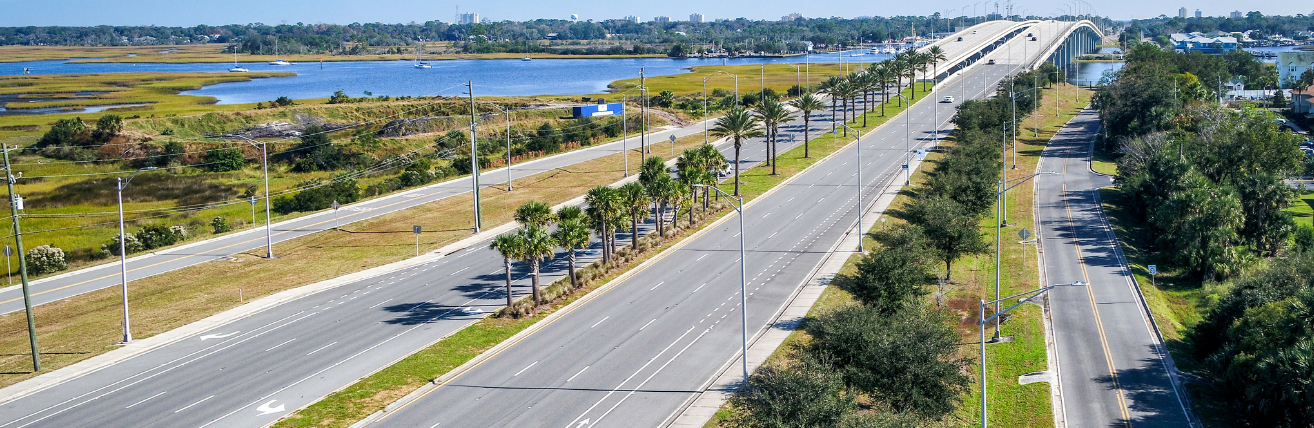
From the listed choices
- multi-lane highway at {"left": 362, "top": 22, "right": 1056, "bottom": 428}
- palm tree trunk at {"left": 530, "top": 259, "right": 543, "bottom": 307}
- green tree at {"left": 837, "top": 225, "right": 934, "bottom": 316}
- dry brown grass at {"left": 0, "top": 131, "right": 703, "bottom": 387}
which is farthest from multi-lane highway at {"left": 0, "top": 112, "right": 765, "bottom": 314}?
green tree at {"left": 837, "top": 225, "right": 934, "bottom": 316}

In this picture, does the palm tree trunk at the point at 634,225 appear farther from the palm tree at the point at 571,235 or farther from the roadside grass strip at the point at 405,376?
the palm tree at the point at 571,235

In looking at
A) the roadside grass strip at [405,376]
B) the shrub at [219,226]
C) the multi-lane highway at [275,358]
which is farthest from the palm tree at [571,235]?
the shrub at [219,226]

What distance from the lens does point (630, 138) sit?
117 metres

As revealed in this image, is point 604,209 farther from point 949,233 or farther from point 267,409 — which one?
point 267,409

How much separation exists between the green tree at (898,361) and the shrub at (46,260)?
165 feet

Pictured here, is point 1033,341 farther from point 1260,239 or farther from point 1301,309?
point 1260,239

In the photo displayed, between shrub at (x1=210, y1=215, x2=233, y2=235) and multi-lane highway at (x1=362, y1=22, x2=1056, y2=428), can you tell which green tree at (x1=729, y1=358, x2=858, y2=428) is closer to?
multi-lane highway at (x1=362, y1=22, x2=1056, y2=428)

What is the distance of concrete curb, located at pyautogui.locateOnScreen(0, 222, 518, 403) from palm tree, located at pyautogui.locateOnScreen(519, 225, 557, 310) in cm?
1347

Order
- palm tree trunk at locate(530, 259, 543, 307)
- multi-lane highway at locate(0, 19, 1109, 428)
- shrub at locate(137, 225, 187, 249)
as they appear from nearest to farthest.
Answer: multi-lane highway at locate(0, 19, 1109, 428) → palm tree trunk at locate(530, 259, 543, 307) → shrub at locate(137, 225, 187, 249)

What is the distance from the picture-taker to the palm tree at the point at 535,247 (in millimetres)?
47469

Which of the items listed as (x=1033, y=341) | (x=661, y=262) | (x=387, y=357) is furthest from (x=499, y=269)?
(x=1033, y=341)

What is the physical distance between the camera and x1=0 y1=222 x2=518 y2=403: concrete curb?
3853 centimetres

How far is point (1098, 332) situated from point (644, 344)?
23079 mm

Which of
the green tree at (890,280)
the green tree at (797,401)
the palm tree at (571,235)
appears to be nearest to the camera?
the green tree at (797,401)
